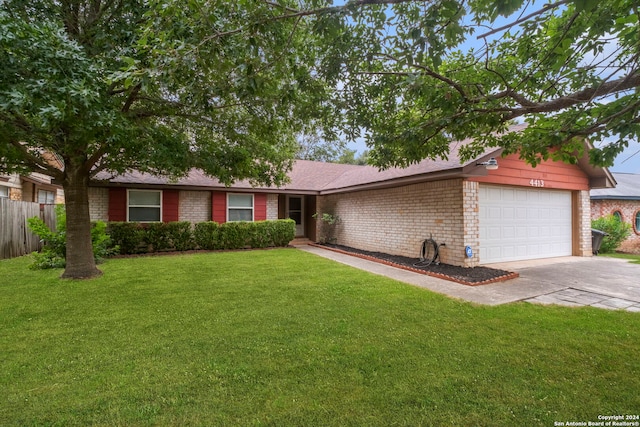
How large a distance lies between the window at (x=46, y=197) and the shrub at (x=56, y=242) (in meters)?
6.59

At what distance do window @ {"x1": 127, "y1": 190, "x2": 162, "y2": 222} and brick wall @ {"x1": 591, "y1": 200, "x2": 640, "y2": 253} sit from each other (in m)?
18.7

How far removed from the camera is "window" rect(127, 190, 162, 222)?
11.2 metres

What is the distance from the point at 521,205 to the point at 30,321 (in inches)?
449

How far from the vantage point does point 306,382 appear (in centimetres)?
273

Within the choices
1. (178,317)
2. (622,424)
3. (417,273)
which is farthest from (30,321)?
(417,273)

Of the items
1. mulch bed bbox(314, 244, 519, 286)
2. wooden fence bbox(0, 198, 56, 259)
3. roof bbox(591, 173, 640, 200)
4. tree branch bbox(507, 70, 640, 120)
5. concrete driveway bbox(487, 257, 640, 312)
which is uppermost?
tree branch bbox(507, 70, 640, 120)

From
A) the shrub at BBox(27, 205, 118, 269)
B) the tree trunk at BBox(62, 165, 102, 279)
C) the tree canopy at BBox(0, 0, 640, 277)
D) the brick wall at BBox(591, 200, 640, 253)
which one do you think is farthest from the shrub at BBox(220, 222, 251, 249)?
the brick wall at BBox(591, 200, 640, 253)

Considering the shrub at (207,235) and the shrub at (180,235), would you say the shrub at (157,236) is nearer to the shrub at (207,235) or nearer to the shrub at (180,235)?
the shrub at (180,235)

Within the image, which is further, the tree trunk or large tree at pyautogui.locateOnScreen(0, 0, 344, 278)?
the tree trunk

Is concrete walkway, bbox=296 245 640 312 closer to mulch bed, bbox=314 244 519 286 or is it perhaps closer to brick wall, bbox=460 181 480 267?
mulch bed, bbox=314 244 519 286

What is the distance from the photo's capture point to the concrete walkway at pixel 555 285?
17.1ft

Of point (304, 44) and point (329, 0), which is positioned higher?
point (304, 44)

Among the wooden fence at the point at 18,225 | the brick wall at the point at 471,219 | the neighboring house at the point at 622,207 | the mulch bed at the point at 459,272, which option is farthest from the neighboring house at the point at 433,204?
the neighboring house at the point at 622,207

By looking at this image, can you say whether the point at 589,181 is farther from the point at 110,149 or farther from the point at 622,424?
the point at 110,149
